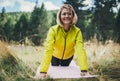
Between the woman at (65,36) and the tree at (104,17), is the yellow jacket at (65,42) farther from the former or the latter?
the tree at (104,17)

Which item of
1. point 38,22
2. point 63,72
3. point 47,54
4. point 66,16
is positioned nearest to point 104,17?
point 38,22

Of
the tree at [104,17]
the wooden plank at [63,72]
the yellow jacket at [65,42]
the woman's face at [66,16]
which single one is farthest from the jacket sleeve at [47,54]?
the tree at [104,17]

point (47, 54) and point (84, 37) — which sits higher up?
point (47, 54)

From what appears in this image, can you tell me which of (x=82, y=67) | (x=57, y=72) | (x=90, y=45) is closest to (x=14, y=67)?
(x=57, y=72)

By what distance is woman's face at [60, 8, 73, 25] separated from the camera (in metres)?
3.81

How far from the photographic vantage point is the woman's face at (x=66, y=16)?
3.81 meters

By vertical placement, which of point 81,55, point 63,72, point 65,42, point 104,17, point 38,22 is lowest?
point 38,22

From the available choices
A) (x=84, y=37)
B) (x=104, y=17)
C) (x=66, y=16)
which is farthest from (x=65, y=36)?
(x=104, y=17)

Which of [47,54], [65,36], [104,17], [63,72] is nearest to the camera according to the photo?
[47,54]

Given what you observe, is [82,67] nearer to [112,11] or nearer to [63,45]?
[63,45]

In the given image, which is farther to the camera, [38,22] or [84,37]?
[38,22]

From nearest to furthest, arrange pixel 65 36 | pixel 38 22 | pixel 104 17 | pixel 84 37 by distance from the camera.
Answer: pixel 65 36, pixel 84 37, pixel 104 17, pixel 38 22

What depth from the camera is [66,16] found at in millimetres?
3811

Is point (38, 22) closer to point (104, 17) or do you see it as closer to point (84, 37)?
point (104, 17)
